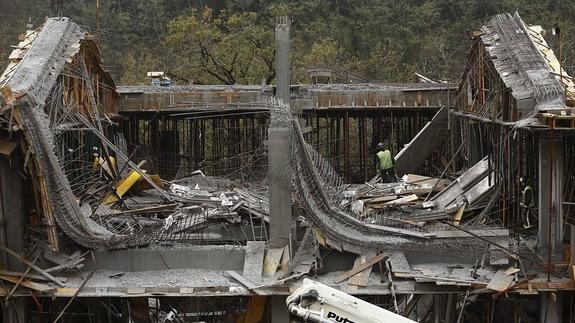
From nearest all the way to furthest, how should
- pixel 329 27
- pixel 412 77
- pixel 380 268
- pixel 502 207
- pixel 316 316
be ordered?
pixel 316 316, pixel 380 268, pixel 502 207, pixel 412 77, pixel 329 27

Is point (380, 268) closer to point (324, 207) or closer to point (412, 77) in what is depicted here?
point (324, 207)

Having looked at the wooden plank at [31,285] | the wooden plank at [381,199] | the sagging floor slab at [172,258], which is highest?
the wooden plank at [381,199]

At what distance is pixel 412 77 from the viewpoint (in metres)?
42.8

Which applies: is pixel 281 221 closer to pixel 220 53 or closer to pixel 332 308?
pixel 332 308

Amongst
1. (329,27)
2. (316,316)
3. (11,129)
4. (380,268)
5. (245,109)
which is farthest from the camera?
(329,27)

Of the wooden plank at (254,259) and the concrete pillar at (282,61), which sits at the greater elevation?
the concrete pillar at (282,61)

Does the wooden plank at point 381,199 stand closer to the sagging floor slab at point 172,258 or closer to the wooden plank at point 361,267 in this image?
the wooden plank at point 361,267

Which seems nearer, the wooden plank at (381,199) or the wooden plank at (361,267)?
the wooden plank at (361,267)

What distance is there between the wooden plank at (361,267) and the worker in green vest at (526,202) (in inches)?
109

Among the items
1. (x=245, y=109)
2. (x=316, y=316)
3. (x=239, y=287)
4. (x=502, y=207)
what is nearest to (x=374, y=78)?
(x=245, y=109)

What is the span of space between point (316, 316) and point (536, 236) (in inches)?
261

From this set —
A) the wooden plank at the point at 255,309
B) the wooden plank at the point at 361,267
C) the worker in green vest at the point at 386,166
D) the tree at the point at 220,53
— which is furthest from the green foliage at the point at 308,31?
the wooden plank at the point at 255,309

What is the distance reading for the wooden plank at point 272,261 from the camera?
1622 centimetres

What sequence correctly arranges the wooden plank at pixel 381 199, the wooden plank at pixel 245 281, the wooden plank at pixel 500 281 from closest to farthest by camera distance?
the wooden plank at pixel 500 281
the wooden plank at pixel 245 281
the wooden plank at pixel 381 199
